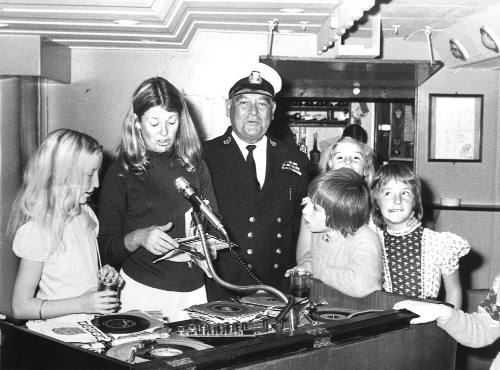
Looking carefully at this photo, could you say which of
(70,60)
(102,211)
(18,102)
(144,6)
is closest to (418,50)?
(144,6)

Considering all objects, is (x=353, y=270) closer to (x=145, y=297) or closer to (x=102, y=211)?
(x=145, y=297)

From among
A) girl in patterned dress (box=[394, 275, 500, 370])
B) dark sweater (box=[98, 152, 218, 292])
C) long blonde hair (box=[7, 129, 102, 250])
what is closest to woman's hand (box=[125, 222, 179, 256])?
dark sweater (box=[98, 152, 218, 292])

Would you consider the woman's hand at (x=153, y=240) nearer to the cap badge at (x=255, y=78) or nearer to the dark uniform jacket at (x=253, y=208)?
the dark uniform jacket at (x=253, y=208)

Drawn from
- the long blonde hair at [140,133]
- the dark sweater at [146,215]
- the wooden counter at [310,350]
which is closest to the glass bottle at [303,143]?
the long blonde hair at [140,133]

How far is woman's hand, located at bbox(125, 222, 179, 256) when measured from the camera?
2383 millimetres

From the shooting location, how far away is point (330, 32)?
4977 mm

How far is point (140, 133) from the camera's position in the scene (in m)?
2.82

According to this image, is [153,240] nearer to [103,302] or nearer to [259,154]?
[103,302]

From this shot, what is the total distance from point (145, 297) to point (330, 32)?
299 cm

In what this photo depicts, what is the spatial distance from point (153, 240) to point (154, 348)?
2.15 feet

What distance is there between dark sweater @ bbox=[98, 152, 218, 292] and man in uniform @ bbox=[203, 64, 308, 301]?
0.70 metres

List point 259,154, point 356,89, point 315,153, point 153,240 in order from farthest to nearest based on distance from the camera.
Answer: point 315,153 → point 356,89 → point 259,154 → point 153,240

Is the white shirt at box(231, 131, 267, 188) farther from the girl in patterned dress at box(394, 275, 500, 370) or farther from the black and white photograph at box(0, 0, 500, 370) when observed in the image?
the girl in patterned dress at box(394, 275, 500, 370)

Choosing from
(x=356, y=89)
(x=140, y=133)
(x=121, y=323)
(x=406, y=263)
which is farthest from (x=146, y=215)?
(x=356, y=89)
